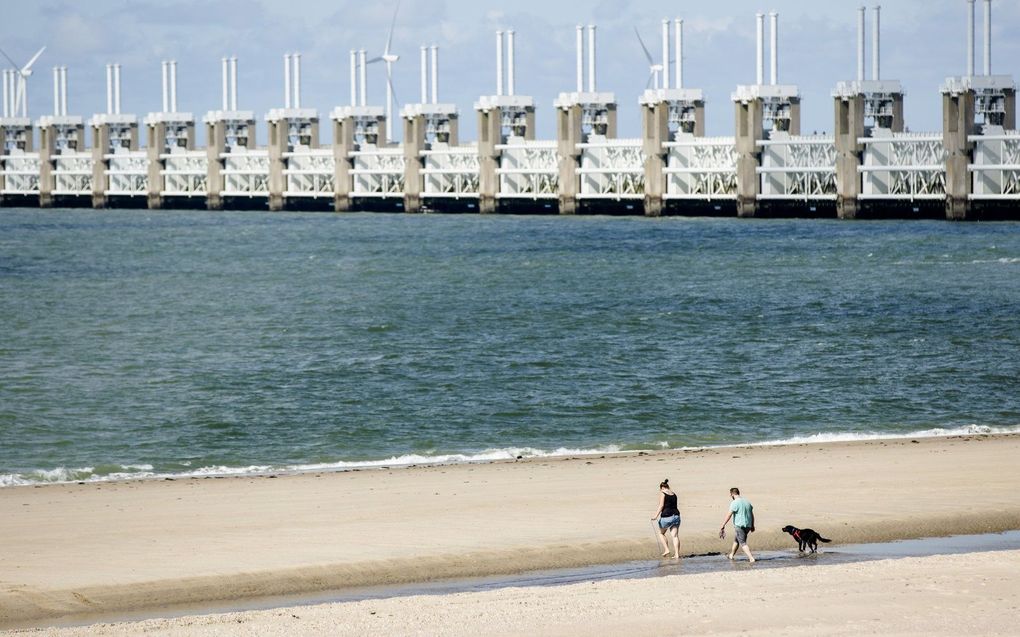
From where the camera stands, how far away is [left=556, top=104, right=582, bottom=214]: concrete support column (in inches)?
4557

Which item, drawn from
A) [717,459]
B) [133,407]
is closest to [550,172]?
[133,407]

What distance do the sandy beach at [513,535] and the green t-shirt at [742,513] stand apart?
3.58 feet

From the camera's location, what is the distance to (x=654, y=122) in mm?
110688

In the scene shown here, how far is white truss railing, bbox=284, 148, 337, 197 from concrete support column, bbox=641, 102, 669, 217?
34.3 metres

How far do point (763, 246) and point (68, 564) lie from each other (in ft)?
222

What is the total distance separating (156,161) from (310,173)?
20.4 m

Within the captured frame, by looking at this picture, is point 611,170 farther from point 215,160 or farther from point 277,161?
point 215,160

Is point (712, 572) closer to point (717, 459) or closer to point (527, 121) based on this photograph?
point (717, 459)

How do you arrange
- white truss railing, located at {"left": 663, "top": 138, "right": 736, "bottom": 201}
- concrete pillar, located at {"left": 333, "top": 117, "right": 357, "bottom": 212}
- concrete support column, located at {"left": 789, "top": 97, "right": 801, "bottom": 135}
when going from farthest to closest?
concrete pillar, located at {"left": 333, "top": 117, "right": 357, "bottom": 212} → white truss railing, located at {"left": 663, "top": 138, "right": 736, "bottom": 201} → concrete support column, located at {"left": 789, "top": 97, "right": 801, "bottom": 135}

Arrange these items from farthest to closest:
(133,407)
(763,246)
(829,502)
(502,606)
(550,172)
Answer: (550,172), (763,246), (133,407), (829,502), (502,606)

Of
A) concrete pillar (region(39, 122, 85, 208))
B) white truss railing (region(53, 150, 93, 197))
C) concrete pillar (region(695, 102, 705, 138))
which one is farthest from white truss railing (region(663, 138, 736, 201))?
concrete pillar (region(39, 122, 85, 208))

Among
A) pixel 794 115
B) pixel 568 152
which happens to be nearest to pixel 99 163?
pixel 568 152

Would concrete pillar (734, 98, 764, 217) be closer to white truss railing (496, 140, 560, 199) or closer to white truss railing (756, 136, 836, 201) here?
white truss railing (756, 136, 836, 201)

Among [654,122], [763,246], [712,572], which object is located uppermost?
[654,122]
